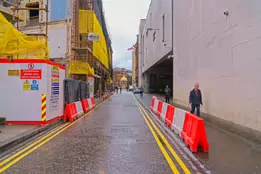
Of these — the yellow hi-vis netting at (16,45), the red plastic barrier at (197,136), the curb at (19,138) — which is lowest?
the curb at (19,138)

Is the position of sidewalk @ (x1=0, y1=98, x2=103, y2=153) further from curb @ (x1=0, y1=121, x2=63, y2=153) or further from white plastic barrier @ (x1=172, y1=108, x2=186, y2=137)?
white plastic barrier @ (x1=172, y1=108, x2=186, y2=137)

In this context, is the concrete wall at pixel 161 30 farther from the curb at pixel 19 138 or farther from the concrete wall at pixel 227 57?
the curb at pixel 19 138

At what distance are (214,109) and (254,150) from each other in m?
4.82

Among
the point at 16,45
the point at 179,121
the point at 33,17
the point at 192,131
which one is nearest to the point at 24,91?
the point at 16,45

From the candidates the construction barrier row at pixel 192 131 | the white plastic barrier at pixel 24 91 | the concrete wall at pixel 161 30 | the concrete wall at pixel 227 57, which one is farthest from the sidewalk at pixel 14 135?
the concrete wall at pixel 161 30

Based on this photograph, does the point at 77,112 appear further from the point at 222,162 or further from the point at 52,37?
the point at 52,37

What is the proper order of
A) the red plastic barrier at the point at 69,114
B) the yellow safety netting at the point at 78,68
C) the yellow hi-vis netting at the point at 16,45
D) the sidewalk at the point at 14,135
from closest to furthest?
1. the sidewalk at the point at 14,135
2. the yellow hi-vis netting at the point at 16,45
3. the red plastic barrier at the point at 69,114
4. the yellow safety netting at the point at 78,68

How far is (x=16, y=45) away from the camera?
35.0 feet

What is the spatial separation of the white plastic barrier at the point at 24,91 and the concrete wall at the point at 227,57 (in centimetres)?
714

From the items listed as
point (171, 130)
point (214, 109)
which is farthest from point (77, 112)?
point (214, 109)

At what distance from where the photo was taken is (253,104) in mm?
7793

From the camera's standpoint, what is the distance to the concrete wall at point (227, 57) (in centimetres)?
782

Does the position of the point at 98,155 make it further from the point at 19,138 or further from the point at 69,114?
the point at 69,114

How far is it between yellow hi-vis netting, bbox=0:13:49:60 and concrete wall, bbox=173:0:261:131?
24.2ft
